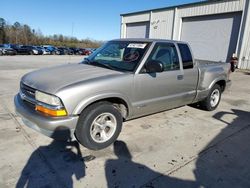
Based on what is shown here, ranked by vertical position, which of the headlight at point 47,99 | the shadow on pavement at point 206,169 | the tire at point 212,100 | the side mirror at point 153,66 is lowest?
the shadow on pavement at point 206,169

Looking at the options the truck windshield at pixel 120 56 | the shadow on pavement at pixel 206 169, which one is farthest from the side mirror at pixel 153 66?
the shadow on pavement at pixel 206 169

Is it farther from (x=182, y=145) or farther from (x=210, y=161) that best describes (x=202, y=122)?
(x=210, y=161)

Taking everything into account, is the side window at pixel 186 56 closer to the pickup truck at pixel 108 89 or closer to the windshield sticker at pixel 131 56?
the pickup truck at pixel 108 89

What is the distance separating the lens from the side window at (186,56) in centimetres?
455

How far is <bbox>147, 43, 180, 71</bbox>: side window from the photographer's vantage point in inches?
157

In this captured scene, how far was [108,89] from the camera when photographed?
10.5 feet

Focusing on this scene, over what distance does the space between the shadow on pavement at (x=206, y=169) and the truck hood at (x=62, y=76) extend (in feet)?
4.09

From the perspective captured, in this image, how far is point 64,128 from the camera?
291cm

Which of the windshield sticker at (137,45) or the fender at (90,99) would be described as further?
the windshield sticker at (137,45)

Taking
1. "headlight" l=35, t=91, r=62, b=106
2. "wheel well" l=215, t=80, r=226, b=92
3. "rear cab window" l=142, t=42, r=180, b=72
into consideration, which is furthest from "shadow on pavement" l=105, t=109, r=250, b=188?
"wheel well" l=215, t=80, r=226, b=92

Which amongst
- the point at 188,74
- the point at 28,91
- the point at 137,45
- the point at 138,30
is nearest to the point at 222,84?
the point at 188,74

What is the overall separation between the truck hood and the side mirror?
53 centimetres

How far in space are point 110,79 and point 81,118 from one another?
2.48 feet

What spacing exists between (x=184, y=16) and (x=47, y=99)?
19.4 m
